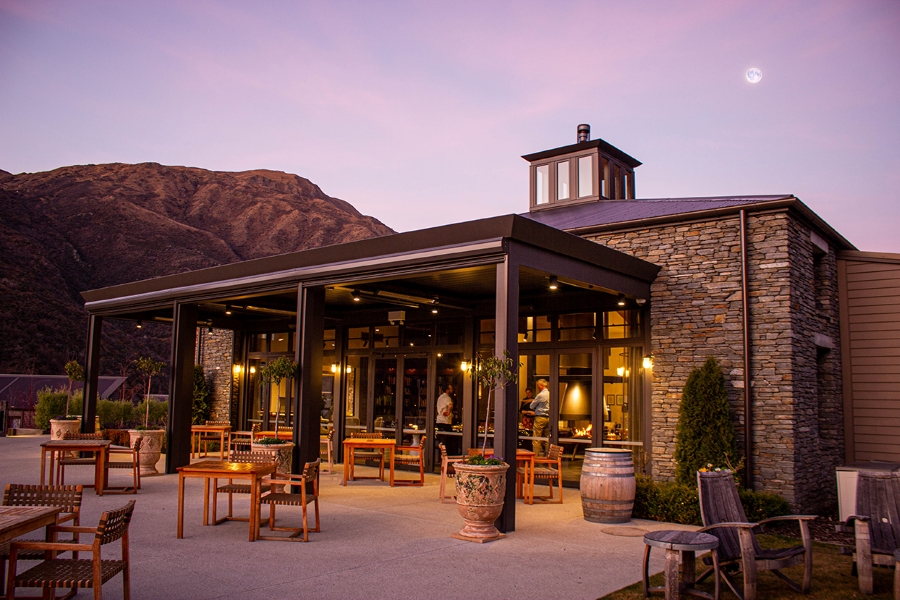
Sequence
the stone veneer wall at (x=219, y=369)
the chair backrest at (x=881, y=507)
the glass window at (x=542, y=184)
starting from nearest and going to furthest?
the chair backrest at (x=881, y=507) → the glass window at (x=542, y=184) → the stone veneer wall at (x=219, y=369)

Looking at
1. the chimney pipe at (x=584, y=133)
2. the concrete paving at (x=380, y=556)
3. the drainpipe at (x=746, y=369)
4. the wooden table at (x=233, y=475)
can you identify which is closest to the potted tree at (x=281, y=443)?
the concrete paving at (x=380, y=556)

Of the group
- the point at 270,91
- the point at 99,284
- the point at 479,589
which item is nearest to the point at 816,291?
the point at 479,589

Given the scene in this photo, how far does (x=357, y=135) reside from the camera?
85.2 metres

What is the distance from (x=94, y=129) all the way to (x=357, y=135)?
42.6 metres

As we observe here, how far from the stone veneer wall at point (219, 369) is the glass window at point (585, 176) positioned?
971 cm

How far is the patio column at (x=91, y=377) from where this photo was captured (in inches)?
591

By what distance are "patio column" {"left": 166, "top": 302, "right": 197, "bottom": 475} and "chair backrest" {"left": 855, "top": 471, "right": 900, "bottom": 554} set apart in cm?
1101

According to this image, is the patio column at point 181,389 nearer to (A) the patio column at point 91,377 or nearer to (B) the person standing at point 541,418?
(A) the patio column at point 91,377

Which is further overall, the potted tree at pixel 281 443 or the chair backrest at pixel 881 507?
the potted tree at pixel 281 443

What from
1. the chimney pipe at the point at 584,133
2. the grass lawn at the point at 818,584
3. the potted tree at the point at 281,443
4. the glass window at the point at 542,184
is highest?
the chimney pipe at the point at 584,133

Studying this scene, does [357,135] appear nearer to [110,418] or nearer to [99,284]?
[99,284]

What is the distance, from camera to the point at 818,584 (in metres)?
6.14

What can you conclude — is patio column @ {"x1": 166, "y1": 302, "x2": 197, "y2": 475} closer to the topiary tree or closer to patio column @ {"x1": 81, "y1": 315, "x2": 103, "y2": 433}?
patio column @ {"x1": 81, "y1": 315, "x2": 103, "y2": 433}

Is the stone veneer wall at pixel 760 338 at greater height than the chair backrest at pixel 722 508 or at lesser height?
greater
